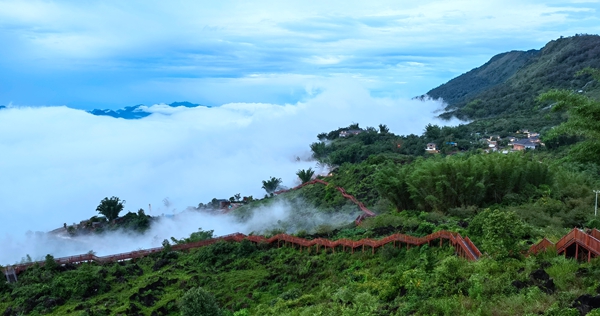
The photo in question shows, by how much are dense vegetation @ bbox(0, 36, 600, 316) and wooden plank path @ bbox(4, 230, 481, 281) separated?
33 cm

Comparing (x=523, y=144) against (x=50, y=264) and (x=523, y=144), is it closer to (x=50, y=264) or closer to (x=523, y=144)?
(x=523, y=144)

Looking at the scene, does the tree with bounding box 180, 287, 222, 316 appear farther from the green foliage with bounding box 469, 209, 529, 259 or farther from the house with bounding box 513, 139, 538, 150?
the house with bounding box 513, 139, 538, 150

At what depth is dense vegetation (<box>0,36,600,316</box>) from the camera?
9.28m

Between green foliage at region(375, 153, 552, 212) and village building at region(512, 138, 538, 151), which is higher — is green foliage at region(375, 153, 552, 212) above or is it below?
above

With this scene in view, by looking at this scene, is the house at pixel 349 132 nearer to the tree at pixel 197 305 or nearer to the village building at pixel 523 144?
the village building at pixel 523 144

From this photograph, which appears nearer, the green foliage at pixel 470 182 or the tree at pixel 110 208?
the green foliage at pixel 470 182

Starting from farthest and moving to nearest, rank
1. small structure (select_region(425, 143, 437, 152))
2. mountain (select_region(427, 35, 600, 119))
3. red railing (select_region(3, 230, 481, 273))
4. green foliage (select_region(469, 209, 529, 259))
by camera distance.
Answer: mountain (select_region(427, 35, 600, 119)) < small structure (select_region(425, 143, 437, 152)) < red railing (select_region(3, 230, 481, 273)) < green foliage (select_region(469, 209, 529, 259))

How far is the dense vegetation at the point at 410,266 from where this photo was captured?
928 cm

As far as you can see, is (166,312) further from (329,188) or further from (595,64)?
(595,64)

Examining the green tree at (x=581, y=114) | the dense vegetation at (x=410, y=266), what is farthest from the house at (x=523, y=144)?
the green tree at (x=581, y=114)

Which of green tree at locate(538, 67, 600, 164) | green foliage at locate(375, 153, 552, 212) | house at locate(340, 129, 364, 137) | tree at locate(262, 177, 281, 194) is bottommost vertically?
tree at locate(262, 177, 281, 194)

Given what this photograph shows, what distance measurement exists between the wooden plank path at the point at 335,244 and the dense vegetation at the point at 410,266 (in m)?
0.33

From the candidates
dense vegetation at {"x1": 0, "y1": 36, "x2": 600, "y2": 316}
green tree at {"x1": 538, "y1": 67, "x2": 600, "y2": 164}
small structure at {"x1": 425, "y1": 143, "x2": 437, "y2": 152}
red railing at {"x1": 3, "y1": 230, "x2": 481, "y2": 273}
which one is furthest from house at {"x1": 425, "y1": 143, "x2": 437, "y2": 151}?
green tree at {"x1": 538, "y1": 67, "x2": 600, "y2": 164}

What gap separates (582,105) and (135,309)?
51.7ft
